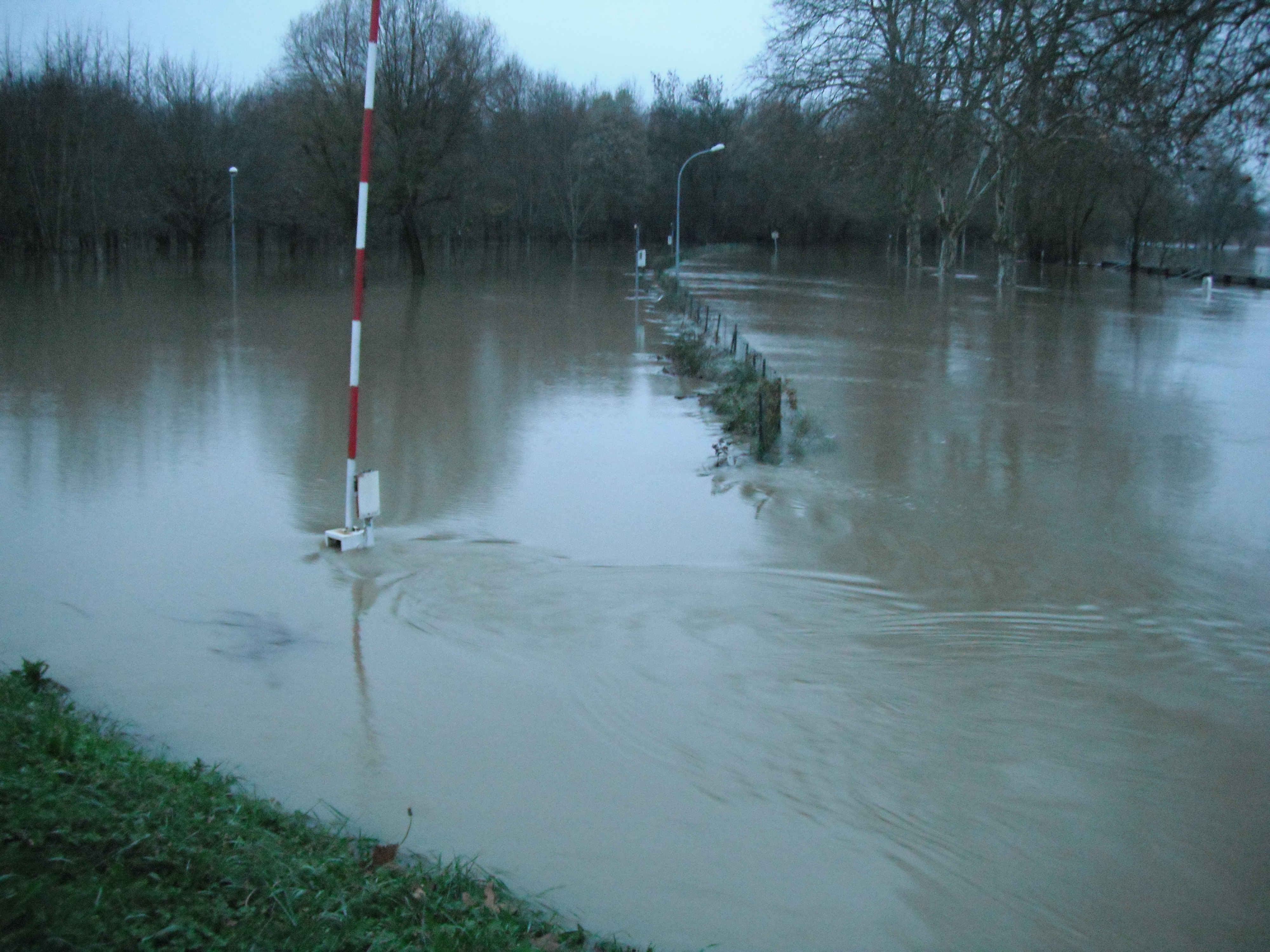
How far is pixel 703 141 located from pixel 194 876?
9882 cm

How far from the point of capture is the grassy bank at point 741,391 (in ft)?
45.4

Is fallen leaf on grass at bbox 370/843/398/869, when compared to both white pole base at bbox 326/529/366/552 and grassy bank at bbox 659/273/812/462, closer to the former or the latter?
white pole base at bbox 326/529/366/552

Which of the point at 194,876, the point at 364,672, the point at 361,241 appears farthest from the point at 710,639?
the point at 194,876

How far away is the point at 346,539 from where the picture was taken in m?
9.15

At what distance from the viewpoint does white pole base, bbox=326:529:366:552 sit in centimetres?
916

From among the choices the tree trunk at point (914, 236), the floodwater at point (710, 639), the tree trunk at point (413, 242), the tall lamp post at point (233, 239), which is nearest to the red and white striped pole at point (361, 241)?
the floodwater at point (710, 639)

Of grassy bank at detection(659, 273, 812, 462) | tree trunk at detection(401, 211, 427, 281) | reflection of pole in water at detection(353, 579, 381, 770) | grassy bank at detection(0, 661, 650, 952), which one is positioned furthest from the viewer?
tree trunk at detection(401, 211, 427, 281)

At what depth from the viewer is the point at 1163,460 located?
14.1m

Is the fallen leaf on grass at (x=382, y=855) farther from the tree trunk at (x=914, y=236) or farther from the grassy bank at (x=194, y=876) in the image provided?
the tree trunk at (x=914, y=236)

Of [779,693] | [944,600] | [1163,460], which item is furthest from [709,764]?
[1163,460]

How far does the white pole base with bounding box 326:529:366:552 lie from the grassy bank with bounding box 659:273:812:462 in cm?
566

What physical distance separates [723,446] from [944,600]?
233 inches

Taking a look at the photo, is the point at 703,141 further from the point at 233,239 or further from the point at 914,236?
the point at 233,239

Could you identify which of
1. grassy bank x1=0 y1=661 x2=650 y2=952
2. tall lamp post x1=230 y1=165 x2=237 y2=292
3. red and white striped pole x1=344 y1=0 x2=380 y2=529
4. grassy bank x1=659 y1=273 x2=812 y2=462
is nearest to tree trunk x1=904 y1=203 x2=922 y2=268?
grassy bank x1=659 y1=273 x2=812 y2=462
